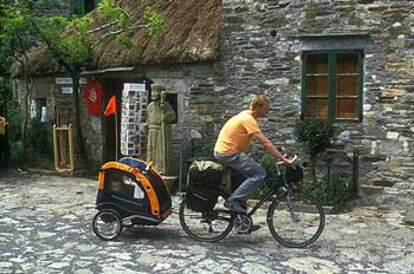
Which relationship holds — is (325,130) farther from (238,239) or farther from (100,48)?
(100,48)

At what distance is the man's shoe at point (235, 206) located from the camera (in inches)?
279

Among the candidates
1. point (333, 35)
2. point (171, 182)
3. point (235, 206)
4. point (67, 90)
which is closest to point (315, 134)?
point (333, 35)

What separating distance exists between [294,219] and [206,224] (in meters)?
1.11

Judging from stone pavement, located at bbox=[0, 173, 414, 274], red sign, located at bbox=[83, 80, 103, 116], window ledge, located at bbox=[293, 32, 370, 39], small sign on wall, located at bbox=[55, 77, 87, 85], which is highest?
window ledge, located at bbox=[293, 32, 370, 39]

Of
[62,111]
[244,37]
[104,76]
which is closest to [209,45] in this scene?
[244,37]

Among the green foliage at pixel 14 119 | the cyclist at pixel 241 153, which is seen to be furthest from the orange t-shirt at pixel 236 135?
the green foliage at pixel 14 119

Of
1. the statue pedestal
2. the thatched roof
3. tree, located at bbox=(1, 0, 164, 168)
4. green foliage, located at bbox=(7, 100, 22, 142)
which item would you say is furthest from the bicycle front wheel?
green foliage, located at bbox=(7, 100, 22, 142)

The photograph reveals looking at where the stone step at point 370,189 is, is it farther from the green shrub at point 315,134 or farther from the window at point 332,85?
the window at point 332,85

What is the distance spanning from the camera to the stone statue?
1034 centimetres

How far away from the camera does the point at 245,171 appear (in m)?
7.05

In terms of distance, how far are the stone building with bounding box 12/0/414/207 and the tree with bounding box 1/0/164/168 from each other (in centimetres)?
58

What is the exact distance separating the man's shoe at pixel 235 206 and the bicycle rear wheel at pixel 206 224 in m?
0.11

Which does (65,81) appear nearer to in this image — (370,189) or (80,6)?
(80,6)

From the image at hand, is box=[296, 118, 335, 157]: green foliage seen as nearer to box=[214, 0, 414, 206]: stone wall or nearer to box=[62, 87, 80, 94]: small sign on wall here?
box=[214, 0, 414, 206]: stone wall
